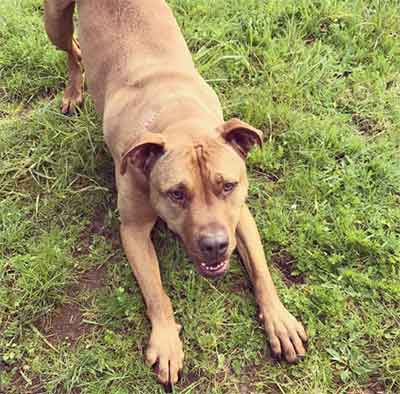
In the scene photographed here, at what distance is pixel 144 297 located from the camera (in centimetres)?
357

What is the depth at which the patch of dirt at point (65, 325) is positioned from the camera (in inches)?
142

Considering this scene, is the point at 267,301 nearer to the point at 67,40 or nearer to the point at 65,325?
the point at 65,325

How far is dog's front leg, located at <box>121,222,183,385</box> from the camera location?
3361 mm

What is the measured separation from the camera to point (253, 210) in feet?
13.3

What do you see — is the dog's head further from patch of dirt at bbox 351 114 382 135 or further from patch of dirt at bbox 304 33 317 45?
patch of dirt at bbox 304 33 317 45

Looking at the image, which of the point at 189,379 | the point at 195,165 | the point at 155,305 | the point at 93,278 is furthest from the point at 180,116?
the point at 189,379

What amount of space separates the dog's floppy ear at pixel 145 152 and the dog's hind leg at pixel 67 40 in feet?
4.98

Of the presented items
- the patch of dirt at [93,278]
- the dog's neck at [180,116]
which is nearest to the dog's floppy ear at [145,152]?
the dog's neck at [180,116]

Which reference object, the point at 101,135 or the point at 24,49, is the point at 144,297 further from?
the point at 24,49

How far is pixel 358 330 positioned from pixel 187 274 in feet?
3.27

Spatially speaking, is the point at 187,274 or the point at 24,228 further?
the point at 24,228

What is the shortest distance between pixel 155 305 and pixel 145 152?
84cm

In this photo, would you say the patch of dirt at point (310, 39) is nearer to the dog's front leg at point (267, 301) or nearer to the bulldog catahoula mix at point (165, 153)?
the bulldog catahoula mix at point (165, 153)

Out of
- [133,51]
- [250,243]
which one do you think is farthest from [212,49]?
[250,243]
